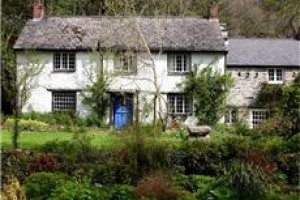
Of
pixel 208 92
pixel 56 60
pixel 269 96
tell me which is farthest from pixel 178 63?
pixel 56 60

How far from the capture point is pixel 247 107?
3912 cm

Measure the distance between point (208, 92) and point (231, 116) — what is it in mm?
3500

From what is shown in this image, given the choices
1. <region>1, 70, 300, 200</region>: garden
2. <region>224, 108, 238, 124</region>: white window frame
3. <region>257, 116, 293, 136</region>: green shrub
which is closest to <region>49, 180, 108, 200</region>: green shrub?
<region>1, 70, 300, 200</region>: garden

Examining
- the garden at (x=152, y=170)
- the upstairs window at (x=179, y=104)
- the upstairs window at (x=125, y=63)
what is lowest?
the garden at (x=152, y=170)

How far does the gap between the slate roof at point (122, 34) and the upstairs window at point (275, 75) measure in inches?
199

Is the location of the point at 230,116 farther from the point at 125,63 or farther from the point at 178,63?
the point at 125,63

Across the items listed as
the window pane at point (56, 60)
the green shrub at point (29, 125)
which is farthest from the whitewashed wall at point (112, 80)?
the green shrub at point (29, 125)

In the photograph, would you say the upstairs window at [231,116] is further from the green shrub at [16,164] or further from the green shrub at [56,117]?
the green shrub at [16,164]

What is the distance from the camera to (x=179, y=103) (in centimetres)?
3653

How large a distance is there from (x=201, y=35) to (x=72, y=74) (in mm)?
8132

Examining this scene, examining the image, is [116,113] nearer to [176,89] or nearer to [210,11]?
[176,89]

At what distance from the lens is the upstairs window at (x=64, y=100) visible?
36469 millimetres

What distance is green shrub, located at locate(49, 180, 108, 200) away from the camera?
13242 mm

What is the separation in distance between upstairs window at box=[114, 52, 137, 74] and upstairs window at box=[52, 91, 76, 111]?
3.18 metres
